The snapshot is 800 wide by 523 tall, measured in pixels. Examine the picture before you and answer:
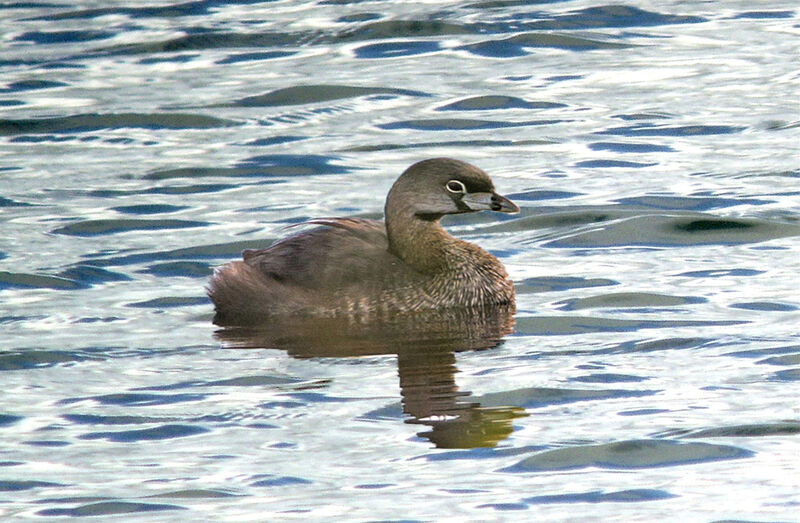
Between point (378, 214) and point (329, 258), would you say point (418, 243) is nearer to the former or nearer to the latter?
point (329, 258)

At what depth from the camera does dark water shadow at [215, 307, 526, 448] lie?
9.17 m

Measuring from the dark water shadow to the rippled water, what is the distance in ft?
0.11

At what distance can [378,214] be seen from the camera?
1465 centimetres

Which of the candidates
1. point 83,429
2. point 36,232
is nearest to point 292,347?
point 83,429

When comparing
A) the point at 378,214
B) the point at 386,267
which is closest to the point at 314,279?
the point at 386,267

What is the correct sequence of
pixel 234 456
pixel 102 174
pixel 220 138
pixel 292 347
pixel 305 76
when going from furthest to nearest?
pixel 305 76, pixel 220 138, pixel 102 174, pixel 292 347, pixel 234 456

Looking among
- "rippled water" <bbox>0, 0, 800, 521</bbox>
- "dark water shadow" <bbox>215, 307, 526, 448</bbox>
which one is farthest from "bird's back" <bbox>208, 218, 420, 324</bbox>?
"rippled water" <bbox>0, 0, 800, 521</bbox>

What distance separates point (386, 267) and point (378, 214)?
9.63ft

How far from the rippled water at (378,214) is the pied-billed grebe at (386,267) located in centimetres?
27

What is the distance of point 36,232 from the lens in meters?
14.3

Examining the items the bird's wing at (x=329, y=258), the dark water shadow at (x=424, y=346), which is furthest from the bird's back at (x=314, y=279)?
the dark water shadow at (x=424, y=346)

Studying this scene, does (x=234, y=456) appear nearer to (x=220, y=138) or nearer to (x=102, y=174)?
(x=102, y=174)

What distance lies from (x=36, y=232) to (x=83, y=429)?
536cm

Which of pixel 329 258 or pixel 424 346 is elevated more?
pixel 329 258
